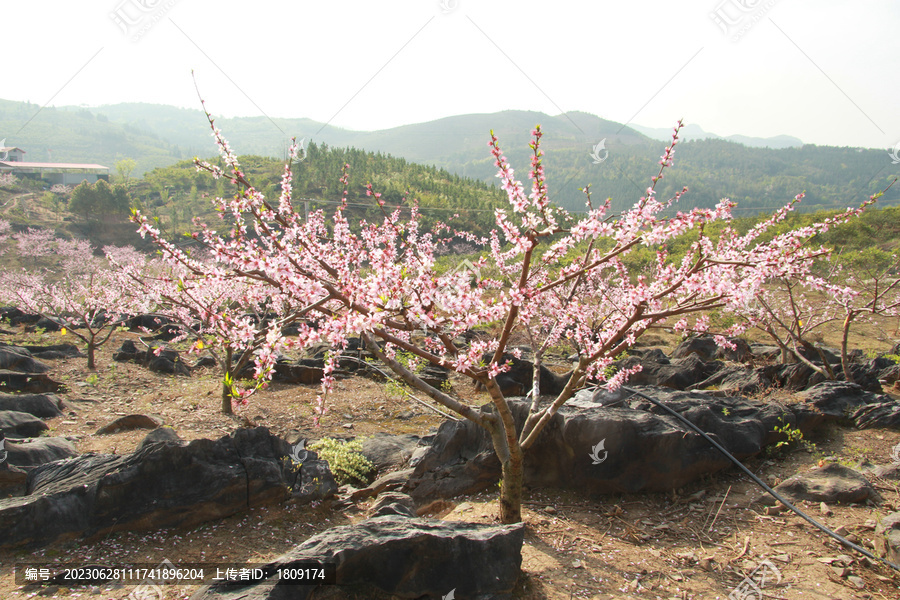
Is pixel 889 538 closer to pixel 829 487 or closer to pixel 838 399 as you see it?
pixel 829 487

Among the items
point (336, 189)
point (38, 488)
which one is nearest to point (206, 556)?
point (38, 488)

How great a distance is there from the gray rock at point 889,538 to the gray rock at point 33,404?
12.7m

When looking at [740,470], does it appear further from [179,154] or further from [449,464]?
[179,154]

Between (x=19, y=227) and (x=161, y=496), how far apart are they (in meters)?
63.9

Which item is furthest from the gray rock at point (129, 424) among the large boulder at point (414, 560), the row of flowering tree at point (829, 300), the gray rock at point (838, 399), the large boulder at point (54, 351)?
the row of flowering tree at point (829, 300)

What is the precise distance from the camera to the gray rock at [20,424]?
23.9ft

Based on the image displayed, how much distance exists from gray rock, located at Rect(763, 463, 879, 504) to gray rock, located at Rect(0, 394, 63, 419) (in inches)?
481

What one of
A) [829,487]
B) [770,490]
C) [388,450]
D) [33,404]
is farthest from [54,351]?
[829,487]

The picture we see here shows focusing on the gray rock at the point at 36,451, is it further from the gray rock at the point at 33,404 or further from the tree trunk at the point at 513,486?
the tree trunk at the point at 513,486

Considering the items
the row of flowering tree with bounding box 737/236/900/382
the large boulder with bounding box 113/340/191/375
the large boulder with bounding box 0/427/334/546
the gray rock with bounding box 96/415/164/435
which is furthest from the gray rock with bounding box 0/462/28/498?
the row of flowering tree with bounding box 737/236/900/382

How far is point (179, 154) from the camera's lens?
183250mm

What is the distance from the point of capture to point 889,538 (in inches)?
160

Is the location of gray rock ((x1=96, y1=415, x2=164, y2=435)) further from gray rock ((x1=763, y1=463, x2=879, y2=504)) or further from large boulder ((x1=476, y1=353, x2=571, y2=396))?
gray rock ((x1=763, y1=463, x2=879, y2=504))

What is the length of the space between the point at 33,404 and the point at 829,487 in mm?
13048
